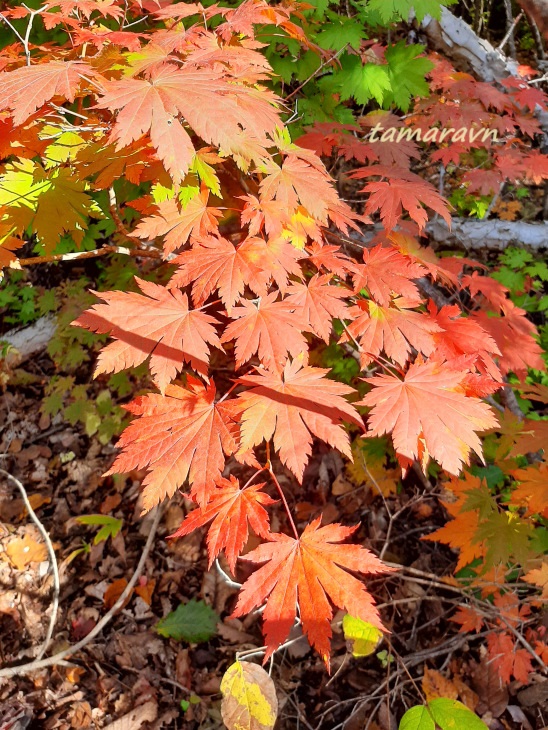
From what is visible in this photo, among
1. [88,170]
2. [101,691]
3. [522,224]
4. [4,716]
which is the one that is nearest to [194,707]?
[101,691]

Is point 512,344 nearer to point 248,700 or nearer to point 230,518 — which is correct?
point 230,518

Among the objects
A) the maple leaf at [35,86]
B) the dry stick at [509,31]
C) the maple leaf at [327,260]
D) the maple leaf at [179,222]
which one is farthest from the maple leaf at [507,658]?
the dry stick at [509,31]

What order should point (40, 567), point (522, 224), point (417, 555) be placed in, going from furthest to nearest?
point (522, 224) < point (40, 567) < point (417, 555)

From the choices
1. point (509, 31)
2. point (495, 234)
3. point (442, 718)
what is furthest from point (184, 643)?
point (509, 31)

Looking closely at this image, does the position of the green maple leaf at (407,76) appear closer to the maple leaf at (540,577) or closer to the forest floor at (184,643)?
the forest floor at (184,643)

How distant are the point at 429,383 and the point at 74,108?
85.4 inches

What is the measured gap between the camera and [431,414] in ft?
4.54

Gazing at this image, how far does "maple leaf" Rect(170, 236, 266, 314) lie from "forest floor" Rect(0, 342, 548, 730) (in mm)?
1503

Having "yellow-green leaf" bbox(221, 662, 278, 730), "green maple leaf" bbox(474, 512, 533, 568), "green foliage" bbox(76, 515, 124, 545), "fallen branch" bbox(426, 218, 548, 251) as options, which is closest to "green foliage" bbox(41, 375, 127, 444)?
"green foliage" bbox(76, 515, 124, 545)

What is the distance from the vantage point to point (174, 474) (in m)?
Answer: 1.36

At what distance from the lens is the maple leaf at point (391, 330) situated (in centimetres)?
156

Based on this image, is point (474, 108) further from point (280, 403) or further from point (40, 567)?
point (40, 567)

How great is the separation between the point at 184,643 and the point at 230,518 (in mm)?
1655

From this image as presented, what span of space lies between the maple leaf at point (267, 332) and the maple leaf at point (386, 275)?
34cm
